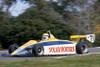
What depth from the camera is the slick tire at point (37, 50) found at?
11758 millimetres

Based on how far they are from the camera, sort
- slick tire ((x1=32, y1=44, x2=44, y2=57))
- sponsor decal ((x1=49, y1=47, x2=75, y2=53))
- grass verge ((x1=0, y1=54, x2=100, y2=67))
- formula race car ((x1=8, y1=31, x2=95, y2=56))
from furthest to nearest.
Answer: sponsor decal ((x1=49, y1=47, x2=75, y2=53)), formula race car ((x1=8, y1=31, x2=95, y2=56)), slick tire ((x1=32, y1=44, x2=44, y2=57)), grass verge ((x1=0, y1=54, x2=100, y2=67))

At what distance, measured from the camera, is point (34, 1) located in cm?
2928

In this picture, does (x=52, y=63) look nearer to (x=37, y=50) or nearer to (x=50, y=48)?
(x=37, y=50)

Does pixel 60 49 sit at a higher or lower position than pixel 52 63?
lower

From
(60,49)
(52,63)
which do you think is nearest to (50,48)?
(60,49)

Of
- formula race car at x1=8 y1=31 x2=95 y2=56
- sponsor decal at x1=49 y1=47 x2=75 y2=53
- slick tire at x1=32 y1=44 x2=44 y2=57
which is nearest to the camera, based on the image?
slick tire at x1=32 y1=44 x2=44 y2=57

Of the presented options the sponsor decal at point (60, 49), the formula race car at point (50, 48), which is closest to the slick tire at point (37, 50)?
the formula race car at point (50, 48)

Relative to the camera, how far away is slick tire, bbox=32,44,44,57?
1176 cm

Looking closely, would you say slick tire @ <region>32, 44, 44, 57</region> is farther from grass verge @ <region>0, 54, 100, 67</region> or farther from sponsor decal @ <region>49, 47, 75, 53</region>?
grass verge @ <region>0, 54, 100, 67</region>

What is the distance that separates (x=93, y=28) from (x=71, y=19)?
17.5 ft

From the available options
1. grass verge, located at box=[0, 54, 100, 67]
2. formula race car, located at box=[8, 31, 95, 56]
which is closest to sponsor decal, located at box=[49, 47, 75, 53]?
formula race car, located at box=[8, 31, 95, 56]

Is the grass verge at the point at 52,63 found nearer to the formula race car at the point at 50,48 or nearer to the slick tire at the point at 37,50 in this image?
the slick tire at the point at 37,50

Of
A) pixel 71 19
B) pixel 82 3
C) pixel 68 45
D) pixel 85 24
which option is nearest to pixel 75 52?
pixel 68 45

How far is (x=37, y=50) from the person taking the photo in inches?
464
